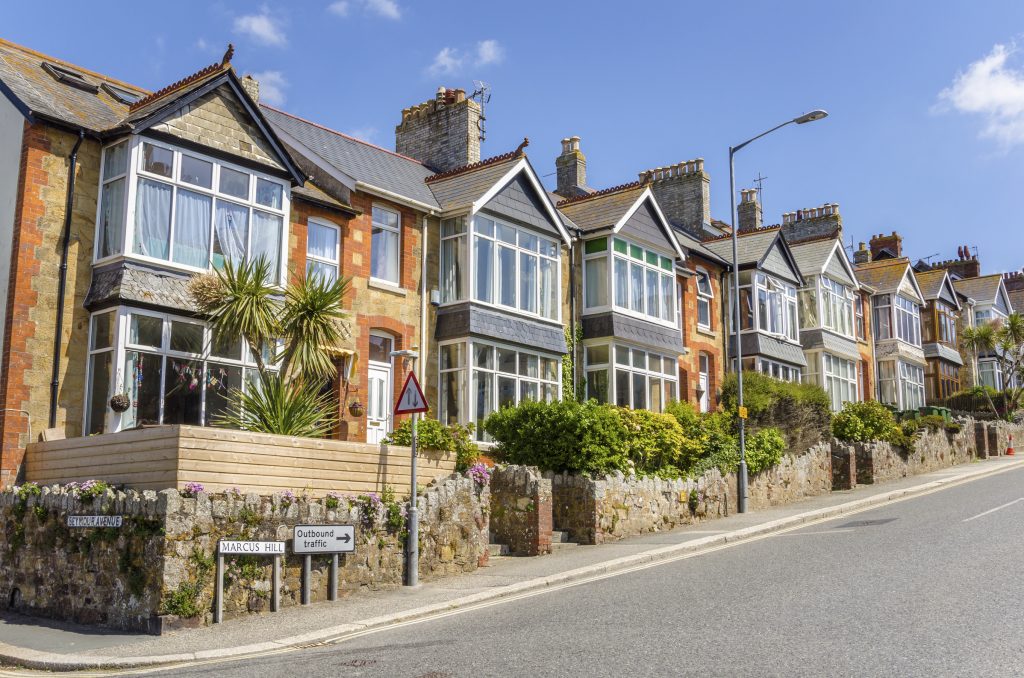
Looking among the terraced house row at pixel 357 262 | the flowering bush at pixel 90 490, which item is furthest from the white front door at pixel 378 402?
the flowering bush at pixel 90 490

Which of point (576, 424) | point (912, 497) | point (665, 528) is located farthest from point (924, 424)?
point (576, 424)

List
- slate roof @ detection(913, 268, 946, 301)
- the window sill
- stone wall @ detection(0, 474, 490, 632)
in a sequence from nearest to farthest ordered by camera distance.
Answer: stone wall @ detection(0, 474, 490, 632), the window sill, slate roof @ detection(913, 268, 946, 301)

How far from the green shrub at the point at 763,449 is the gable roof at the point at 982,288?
3957cm

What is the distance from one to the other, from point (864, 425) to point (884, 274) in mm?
16534

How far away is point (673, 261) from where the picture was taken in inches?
1147

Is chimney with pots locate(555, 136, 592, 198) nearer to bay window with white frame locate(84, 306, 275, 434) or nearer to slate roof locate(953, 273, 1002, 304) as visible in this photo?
bay window with white frame locate(84, 306, 275, 434)

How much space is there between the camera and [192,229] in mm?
17719

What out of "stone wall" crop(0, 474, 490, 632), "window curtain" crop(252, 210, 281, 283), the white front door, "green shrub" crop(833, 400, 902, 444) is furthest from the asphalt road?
"green shrub" crop(833, 400, 902, 444)

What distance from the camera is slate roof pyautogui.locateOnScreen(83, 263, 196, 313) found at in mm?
16328

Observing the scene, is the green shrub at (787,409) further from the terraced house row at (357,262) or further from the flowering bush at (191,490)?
the flowering bush at (191,490)

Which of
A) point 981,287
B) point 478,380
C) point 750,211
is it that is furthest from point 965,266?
point 478,380

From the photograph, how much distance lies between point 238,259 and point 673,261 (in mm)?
14776

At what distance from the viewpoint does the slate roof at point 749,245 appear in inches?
1340

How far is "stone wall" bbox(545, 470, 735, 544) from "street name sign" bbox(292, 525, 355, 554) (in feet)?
19.4
